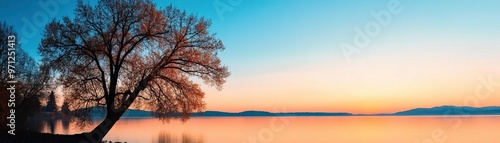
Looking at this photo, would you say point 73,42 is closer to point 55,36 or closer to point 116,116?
point 55,36

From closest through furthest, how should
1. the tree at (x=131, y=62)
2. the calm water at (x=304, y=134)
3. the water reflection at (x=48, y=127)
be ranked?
1. the tree at (x=131, y=62)
2. the calm water at (x=304, y=134)
3. the water reflection at (x=48, y=127)

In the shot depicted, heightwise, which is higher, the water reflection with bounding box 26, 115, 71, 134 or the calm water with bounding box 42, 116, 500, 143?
the water reflection with bounding box 26, 115, 71, 134

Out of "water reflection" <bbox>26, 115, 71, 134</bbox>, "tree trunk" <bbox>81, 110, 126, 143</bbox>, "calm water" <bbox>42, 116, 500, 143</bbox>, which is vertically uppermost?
"tree trunk" <bbox>81, 110, 126, 143</bbox>

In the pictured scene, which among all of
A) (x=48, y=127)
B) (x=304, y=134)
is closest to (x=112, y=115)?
(x=304, y=134)

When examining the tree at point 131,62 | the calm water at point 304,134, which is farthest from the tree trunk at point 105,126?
the calm water at point 304,134

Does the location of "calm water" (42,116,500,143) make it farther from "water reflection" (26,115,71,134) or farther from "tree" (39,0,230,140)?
"tree" (39,0,230,140)

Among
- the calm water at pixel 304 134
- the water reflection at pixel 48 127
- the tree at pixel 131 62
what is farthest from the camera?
the water reflection at pixel 48 127

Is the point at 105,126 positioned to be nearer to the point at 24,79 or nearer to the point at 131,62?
the point at 131,62

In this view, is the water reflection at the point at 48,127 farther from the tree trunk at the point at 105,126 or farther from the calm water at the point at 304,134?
the tree trunk at the point at 105,126

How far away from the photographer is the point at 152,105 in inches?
1073

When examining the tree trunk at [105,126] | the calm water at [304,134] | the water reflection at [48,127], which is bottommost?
the calm water at [304,134]

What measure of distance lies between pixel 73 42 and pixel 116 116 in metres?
5.42

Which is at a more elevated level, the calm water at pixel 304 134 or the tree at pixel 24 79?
the tree at pixel 24 79

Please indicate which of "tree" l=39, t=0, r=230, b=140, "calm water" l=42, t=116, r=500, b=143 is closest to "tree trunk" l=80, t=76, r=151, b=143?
"tree" l=39, t=0, r=230, b=140
